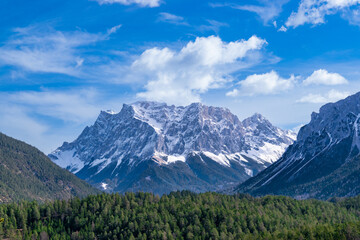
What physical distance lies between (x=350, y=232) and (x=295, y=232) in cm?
2342

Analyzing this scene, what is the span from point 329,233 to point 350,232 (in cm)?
842

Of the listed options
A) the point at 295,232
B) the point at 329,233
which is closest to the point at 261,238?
the point at 295,232

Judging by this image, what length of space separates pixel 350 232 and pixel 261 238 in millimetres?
37461

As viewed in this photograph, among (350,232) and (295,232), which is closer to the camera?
(350,232)

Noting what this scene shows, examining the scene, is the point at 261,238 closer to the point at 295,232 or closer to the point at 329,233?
the point at 295,232

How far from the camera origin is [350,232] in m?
184

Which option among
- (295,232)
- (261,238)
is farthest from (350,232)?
(261,238)

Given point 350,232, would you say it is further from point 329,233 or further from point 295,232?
point 295,232

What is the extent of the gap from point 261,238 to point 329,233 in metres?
29.1

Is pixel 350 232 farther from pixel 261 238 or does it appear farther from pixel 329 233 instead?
pixel 261 238

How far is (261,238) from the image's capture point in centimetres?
19700

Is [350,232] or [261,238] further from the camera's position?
[261,238]

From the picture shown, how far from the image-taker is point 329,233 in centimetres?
18762

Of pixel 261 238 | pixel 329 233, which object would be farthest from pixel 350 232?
pixel 261 238
